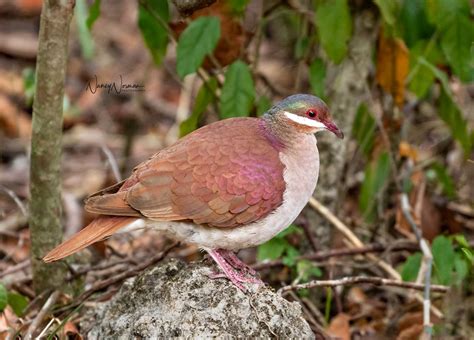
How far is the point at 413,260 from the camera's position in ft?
17.1

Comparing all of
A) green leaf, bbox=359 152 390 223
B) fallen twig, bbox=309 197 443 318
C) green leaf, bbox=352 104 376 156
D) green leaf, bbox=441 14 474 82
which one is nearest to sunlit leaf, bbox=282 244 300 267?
fallen twig, bbox=309 197 443 318

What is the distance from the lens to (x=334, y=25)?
196 inches

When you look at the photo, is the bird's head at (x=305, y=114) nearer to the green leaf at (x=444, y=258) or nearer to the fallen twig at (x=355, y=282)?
the fallen twig at (x=355, y=282)

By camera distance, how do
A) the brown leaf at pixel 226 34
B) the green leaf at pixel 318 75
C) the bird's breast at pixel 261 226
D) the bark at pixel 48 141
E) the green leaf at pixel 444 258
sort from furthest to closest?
1. the green leaf at pixel 318 75
2. the brown leaf at pixel 226 34
3. the green leaf at pixel 444 258
4. the bark at pixel 48 141
5. the bird's breast at pixel 261 226

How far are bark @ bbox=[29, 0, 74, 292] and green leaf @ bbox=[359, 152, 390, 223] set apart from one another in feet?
6.73

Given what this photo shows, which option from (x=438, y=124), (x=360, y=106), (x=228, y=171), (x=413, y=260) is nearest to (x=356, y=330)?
(x=413, y=260)

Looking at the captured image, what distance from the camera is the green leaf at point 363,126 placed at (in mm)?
5730

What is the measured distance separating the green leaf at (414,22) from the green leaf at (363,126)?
0.58 meters

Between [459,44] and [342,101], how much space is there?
0.95 meters

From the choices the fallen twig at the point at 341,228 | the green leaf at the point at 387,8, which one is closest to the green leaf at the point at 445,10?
the green leaf at the point at 387,8

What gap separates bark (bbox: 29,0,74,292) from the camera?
445cm

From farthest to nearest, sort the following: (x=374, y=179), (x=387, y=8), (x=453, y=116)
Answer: (x=374, y=179) → (x=453, y=116) → (x=387, y=8)

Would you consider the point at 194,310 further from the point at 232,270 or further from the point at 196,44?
the point at 196,44

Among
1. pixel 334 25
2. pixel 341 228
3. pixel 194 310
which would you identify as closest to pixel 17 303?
pixel 194 310
